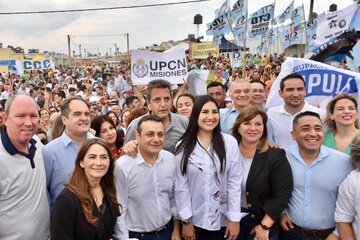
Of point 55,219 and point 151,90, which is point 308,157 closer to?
point 151,90

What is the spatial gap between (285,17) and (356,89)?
764 inches

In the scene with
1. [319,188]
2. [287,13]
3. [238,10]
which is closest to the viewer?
[319,188]

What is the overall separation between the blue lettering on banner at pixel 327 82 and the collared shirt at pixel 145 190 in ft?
9.43

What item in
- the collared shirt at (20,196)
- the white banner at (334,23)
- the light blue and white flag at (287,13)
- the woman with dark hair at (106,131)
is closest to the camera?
the collared shirt at (20,196)

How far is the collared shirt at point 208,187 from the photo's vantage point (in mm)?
3344

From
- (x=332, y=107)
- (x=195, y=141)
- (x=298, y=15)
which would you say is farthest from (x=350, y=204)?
(x=298, y=15)

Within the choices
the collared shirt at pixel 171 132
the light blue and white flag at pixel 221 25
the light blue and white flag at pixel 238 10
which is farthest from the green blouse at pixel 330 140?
the light blue and white flag at pixel 221 25

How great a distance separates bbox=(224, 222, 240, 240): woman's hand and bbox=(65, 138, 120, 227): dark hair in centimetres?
114

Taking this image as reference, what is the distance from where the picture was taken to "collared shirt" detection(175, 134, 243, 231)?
334 cm

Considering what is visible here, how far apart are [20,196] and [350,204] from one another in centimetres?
277

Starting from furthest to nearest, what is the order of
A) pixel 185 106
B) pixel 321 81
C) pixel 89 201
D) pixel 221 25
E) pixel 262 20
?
pixel 262 20 → pixel 221 25 → pixel 321 81 → pixel 185 106 → pixel 89 201

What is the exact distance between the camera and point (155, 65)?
702cm

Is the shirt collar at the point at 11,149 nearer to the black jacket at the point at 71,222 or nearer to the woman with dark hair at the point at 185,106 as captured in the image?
the black jacket at the point at 71,222

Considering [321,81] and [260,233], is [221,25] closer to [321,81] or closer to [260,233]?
[321,81]
